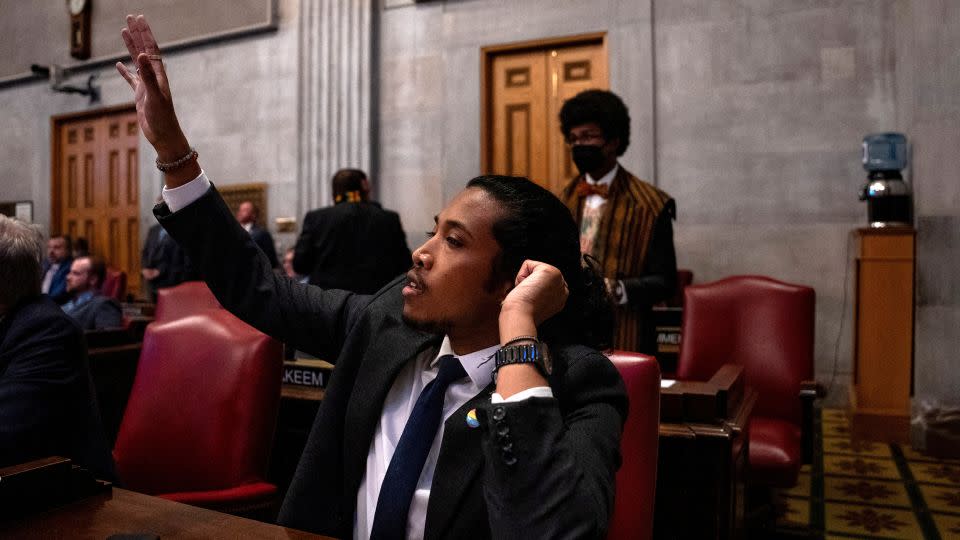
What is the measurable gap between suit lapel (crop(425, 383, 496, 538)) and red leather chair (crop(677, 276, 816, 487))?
5.69 ft

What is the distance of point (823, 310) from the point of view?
5.52 metres

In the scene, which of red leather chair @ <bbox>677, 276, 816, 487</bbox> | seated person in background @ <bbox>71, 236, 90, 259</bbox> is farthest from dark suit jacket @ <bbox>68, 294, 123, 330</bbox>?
seated person in background @ <bbox>71, 236, 90, 259</bbox>

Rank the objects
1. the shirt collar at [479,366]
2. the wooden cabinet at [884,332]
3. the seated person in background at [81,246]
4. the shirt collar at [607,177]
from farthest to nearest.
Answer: the seated person in background at [81,246] < the wooden cabinet at [884,332] < the shirt collar at [607,177] < the shirt collar at [479,366]

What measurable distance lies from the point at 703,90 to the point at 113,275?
18.3 feet

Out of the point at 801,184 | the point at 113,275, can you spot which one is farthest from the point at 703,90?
the point at 113,275

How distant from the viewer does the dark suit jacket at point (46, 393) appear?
165 cm

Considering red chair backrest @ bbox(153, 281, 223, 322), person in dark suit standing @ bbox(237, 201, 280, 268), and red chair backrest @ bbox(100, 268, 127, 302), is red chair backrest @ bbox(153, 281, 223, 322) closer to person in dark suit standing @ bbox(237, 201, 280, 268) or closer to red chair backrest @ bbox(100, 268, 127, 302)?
person in dark suit standing @ bbox(237, 201, 280, 268)

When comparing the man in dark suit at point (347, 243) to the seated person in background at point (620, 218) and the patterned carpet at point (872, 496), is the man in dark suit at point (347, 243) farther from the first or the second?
the patterned carpet at point (872, 496)

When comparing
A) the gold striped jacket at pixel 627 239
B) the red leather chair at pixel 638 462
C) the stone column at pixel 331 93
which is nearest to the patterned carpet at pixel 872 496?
the gold striped jacket at pixel 627 239

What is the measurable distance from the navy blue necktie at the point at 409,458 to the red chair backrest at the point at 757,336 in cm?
185

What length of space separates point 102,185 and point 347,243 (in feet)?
19.5

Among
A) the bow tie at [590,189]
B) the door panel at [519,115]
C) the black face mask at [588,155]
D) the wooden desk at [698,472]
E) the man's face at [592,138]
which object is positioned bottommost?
the wooden desk at [698,472]

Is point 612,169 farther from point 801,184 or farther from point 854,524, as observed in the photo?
point 801,184

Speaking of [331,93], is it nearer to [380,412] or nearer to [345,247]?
[345,247]
